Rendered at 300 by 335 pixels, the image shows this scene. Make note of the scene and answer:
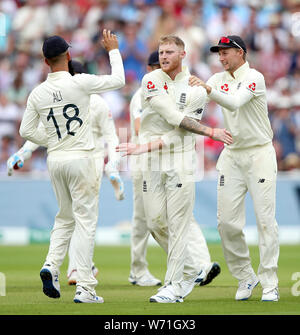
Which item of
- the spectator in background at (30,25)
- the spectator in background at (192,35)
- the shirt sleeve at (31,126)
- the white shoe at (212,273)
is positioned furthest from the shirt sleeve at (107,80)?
the spectator in background at (30,25)

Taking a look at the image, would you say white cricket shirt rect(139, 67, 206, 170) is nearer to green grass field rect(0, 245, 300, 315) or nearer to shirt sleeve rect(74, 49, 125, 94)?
shirt sleeve rect(74, 49, 125, 94)

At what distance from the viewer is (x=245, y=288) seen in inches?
347

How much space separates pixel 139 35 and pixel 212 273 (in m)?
11.2

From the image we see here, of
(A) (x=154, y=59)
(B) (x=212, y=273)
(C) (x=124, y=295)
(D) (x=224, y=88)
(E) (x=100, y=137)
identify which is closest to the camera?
(D) (x=224, y=88)

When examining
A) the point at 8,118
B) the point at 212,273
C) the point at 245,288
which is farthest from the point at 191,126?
the point at 8,118

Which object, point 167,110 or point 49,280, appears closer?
point 167,110

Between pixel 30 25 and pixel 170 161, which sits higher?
pixel 30 25

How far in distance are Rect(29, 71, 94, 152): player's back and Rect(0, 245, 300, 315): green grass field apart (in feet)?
5.39

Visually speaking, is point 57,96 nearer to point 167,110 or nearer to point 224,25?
point 167,110

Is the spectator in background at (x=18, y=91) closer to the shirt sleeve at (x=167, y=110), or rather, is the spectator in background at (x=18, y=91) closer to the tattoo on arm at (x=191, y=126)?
the shirt sleeve at (x=167, y=110)

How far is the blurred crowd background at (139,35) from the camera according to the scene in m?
19.2

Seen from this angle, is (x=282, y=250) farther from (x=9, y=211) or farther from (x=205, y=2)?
(x=205, y=2)

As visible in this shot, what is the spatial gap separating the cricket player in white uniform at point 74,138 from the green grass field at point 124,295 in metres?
0.33
